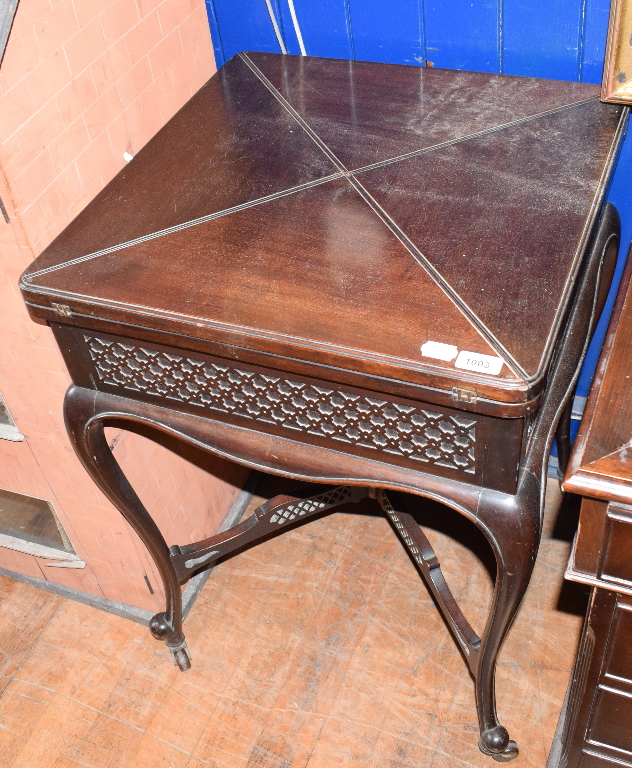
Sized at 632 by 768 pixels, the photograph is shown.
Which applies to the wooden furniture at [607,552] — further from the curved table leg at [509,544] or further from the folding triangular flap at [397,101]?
the folding triangular flap at [397,101]

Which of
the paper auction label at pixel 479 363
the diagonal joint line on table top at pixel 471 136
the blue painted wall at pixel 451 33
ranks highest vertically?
the blue painted wall at pixel 451 33

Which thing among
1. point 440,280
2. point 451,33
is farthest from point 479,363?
point 451,33

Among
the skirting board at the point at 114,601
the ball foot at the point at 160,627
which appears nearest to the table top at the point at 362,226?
the ball foot at the point at 160,627

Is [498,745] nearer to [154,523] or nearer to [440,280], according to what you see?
[154,523]

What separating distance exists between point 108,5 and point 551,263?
Answer: 95cm

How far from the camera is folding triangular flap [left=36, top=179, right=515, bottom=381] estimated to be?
1.16m

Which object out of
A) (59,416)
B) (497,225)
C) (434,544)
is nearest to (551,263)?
(497,225)

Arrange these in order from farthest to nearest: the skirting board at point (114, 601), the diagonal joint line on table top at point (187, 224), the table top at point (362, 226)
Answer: the skirting board at point (114, 601), the diagonal joint line on table top at point (187, 224), the table top at point (362, 226)

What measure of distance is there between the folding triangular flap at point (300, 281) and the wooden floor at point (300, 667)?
45.2 inches

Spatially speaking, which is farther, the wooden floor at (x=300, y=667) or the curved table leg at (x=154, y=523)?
the wooden floor at (x=300, y=667)

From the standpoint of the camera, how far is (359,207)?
1376 mm

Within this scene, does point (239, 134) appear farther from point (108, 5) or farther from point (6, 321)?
point (6, 321)

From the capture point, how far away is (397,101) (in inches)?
63.9

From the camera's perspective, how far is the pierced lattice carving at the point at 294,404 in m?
1.22
